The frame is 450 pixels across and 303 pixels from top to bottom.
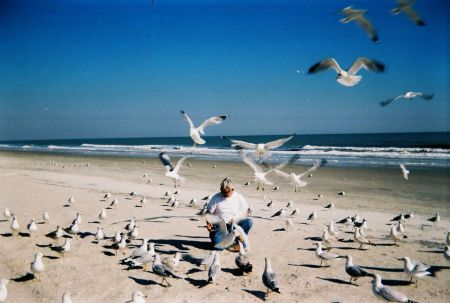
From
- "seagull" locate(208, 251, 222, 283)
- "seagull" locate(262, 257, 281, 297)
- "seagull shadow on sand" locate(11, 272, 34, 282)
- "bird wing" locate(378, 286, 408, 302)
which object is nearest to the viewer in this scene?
"bird wing" locate(378, 286, 408, 302)

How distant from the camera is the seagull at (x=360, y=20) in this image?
269 inches

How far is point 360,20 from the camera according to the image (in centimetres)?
730

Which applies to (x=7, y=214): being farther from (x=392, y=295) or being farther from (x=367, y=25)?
(x=367, y=25)

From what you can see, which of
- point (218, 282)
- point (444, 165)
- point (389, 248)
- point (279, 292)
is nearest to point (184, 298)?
point (218, 282)

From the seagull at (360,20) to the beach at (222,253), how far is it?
419 centimetres

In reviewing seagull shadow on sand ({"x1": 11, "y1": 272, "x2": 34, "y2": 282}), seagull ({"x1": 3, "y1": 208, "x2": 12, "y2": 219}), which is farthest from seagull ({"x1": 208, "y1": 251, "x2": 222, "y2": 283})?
seagull ({"x1": 3, "y1": 208, "x2": 12, "y2": 219})

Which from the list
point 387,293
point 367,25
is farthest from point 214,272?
point 367,25

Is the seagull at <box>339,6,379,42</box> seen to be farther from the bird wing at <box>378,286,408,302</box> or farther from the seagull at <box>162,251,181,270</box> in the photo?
the seagull at <box>162,251,181,270</box>

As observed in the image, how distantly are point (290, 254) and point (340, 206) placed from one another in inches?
228

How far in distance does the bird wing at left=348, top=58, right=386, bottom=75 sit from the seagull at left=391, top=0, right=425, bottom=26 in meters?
0.99

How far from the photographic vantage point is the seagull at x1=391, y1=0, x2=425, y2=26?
19.1 feet

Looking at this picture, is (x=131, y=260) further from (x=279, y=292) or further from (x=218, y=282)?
(x=279, y=292)

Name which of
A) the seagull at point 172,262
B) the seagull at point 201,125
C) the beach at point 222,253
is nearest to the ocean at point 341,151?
the seagull at point 201,125

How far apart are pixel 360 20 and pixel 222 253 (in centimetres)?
523
